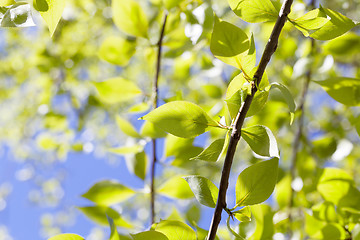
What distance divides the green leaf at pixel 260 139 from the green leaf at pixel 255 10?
97 millimetres

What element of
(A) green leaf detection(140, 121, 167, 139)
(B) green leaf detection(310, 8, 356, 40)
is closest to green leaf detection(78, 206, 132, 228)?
(A) green leaf detection(140, 121, 167, 139)

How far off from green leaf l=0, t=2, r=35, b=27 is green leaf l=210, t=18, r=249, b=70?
0.15m

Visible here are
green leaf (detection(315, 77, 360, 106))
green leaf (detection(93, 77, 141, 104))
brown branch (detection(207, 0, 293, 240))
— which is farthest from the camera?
green leaf (detection(93, 77, 141, 104))

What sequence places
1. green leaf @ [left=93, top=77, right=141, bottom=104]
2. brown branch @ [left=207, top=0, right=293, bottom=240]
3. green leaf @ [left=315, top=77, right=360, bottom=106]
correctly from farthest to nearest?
1. green leaf @ [left=93, top=77, right=141, bottom=104]
2. green leaf @ [left=315, top=77, right=360, bottom=106]
3. brown branch @ [left=207, top=0, right=293, bottom=240]

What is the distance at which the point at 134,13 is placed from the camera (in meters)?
0.49

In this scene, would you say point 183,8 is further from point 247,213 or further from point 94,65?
point 94,65

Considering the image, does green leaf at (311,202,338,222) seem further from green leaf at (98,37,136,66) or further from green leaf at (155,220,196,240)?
green leaf at (98,37,136,66)

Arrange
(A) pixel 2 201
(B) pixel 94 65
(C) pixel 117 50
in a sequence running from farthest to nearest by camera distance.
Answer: (A) pixel 2 201 → (B) pixel 94 65 → (C) pixel 117 50

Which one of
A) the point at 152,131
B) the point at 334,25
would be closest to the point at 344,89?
the point at 334,25

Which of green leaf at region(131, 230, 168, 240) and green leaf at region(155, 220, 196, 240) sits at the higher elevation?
green leaf at region(131, 230, 168, 240)

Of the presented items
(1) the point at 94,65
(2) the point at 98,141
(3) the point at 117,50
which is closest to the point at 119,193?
(3) the point at 117,50

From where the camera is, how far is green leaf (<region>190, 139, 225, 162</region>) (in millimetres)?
299

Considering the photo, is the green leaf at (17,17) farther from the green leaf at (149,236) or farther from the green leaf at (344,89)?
the green leaf at (344,89)

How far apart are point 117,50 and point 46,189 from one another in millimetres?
1748
